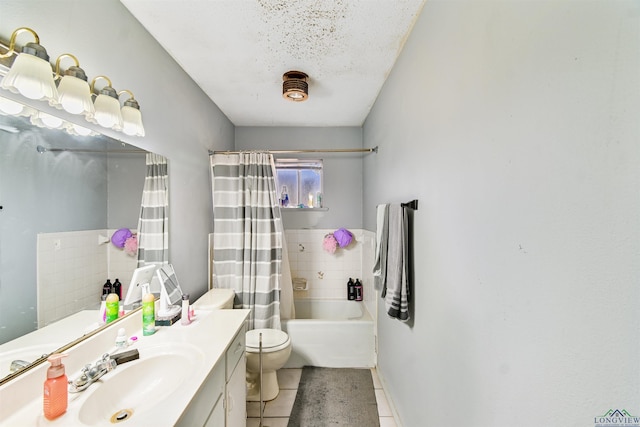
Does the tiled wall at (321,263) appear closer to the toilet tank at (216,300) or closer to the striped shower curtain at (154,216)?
the toilet tank at (216,300)

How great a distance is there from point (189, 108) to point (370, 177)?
1.79 metres

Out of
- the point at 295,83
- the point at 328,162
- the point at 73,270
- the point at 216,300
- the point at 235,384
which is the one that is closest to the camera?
the point at 73,270

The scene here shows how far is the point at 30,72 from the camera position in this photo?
903 mm

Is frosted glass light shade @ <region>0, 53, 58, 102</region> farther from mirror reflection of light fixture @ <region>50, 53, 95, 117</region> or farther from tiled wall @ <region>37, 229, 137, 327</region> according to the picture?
tiled wall @ <region>37, 229, 137, 327</region>

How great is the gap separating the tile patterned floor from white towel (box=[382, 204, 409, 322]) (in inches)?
37.7

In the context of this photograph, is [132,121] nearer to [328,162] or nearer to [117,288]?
[117,288]

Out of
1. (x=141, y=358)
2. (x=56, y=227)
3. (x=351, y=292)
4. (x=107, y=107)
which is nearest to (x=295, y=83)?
(x=107, y=107)

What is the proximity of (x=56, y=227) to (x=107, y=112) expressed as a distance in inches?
22.0

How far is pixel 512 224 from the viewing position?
0.76 metres

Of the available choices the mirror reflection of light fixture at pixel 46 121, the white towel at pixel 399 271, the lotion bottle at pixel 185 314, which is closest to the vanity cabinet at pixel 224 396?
the lotion bottle at pixel 185 314

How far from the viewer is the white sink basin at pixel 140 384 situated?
3.10 ft

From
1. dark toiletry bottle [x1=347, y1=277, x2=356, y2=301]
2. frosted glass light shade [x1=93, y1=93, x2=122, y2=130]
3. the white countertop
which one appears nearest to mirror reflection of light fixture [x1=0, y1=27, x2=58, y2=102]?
frosted glass light shade [x1=93, y1=93, x2=122, y2=130]

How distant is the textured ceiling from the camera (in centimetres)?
142

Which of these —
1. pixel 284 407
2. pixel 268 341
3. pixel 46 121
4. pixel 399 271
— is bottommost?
pixel 284 407
